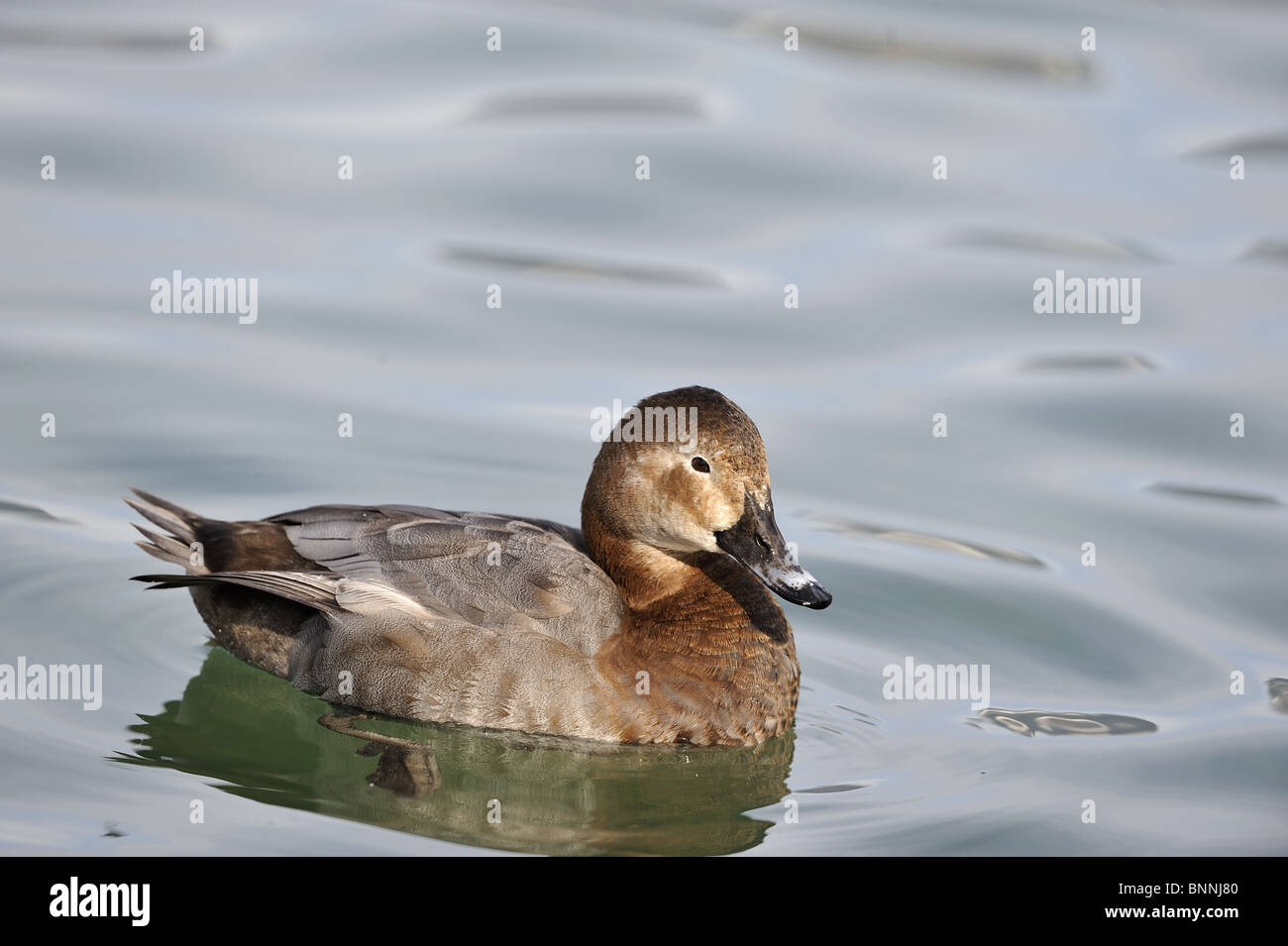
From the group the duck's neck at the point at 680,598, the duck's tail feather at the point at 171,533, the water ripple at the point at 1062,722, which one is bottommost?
the water ripple at the point at 1062,722

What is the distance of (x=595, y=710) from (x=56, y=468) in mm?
4089

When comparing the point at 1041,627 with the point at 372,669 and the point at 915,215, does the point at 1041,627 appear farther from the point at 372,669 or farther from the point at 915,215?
the point at 915,215

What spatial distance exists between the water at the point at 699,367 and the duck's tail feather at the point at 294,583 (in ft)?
1.66

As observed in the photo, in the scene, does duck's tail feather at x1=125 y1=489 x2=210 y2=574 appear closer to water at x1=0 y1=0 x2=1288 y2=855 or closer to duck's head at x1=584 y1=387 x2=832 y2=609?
water at x1=0 y1=0 x2=1288 y2=855

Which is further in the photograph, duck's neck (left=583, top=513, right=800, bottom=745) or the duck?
duck's neck (left=583, top=513, right=800, bottom=745)

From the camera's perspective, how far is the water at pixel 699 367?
7281 mm

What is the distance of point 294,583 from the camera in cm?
764

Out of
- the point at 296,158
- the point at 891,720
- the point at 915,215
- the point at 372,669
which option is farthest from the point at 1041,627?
the point at 296,158

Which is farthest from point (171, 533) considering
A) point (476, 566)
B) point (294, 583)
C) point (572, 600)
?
point (572, 600)

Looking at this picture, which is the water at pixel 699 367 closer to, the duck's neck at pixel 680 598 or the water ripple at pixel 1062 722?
the water ripple at pixel 1062 722

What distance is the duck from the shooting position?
7367mm

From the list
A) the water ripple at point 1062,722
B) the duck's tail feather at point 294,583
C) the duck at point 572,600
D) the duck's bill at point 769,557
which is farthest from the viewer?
the water ripple at point 1062,722

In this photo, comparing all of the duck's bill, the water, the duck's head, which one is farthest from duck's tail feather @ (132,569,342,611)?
the duck's bill

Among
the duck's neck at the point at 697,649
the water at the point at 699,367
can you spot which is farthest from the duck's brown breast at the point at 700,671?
the water at the point at 699,367
